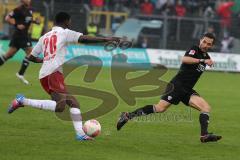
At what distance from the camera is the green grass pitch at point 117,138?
406 inches

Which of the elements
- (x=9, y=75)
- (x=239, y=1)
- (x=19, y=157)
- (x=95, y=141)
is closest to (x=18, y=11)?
(x=9, y=75)

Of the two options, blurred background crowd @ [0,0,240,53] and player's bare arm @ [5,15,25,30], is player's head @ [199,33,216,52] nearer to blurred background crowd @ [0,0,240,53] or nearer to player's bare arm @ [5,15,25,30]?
player's bare arm @ [5,15,25,30]

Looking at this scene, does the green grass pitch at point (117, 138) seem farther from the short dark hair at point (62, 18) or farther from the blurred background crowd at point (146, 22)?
the blurred background crowd at point (146, 22)

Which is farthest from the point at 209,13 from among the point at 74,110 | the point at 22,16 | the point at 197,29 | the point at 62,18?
the point at 74,110

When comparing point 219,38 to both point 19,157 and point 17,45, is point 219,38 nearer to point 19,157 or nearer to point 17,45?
point 17,45

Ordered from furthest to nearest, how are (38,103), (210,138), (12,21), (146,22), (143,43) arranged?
(146,22) < (143,43) < (12,21) < (38,103) < (210,138)

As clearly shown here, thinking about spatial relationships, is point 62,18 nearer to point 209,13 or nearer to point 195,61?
point 195,61

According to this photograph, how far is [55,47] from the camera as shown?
38.0 ft

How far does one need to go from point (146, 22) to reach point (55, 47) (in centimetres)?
2506

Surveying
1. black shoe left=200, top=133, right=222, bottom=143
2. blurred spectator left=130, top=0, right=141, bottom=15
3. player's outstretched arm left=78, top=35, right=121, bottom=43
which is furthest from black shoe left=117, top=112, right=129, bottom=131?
blurred spectator left=130, top=0, right=141, bottom=15

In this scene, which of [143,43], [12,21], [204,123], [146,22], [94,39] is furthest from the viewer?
[146,22]

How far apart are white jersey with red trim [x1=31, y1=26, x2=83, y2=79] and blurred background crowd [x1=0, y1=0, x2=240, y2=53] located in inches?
901

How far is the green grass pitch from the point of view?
33.8ft

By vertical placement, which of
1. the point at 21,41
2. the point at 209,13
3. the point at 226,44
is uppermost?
the point at 21,41
